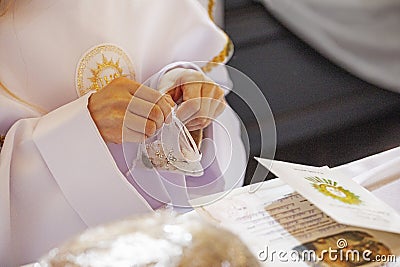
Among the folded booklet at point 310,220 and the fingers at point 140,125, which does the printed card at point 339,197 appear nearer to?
the folded booklet at point 310,220

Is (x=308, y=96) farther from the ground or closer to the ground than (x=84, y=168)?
closer to the ground

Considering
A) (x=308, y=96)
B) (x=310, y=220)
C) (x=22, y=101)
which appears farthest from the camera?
(x=308, y=96)

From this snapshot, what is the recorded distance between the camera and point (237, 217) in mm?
527

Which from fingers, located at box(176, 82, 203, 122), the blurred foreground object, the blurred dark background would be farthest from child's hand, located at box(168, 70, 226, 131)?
the blurred dark background

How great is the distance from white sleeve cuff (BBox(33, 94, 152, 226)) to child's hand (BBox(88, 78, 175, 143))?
13mm

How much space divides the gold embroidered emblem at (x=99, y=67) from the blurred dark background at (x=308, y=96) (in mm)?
827

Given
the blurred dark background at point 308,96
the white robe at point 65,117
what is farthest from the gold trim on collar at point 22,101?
the blurred dark background at point 308,96

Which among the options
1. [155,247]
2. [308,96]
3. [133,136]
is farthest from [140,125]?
[308,96]

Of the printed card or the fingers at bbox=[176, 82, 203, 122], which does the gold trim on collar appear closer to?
the fingers at bbox=[176, 82, 203, 122]

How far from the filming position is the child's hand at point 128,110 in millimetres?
617

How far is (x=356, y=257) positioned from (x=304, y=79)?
136 centimetres

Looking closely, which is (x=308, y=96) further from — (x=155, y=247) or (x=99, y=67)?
(x=155, y=247)

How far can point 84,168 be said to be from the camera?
71cm

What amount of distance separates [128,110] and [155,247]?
0.39 meters
